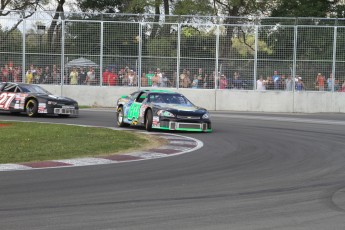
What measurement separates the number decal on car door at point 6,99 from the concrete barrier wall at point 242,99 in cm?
779

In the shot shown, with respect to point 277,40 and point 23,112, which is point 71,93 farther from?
point 277,40

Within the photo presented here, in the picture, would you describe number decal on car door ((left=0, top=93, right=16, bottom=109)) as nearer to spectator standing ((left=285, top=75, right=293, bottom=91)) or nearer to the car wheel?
the car wheel

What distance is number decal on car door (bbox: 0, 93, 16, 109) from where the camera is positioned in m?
24.0

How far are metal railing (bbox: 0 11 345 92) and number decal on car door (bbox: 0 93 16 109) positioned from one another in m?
7.49

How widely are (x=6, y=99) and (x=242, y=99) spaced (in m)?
12.0

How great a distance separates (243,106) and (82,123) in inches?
468

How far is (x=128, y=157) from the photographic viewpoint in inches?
508

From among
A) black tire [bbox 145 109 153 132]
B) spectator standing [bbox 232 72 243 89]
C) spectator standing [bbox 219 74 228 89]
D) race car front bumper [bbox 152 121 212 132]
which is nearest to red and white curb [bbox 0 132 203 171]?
race car front bumper [bbox 152 121 212 132]

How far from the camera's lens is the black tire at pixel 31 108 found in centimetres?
2348

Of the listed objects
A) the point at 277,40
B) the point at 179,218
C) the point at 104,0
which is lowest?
the point at 179,218

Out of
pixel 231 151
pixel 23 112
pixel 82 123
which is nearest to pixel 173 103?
pixel 82 123

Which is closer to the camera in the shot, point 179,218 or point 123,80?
point 179,218

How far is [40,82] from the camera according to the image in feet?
105

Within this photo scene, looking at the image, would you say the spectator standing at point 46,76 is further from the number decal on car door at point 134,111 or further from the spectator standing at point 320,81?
the number decal on car door at point 134,111
